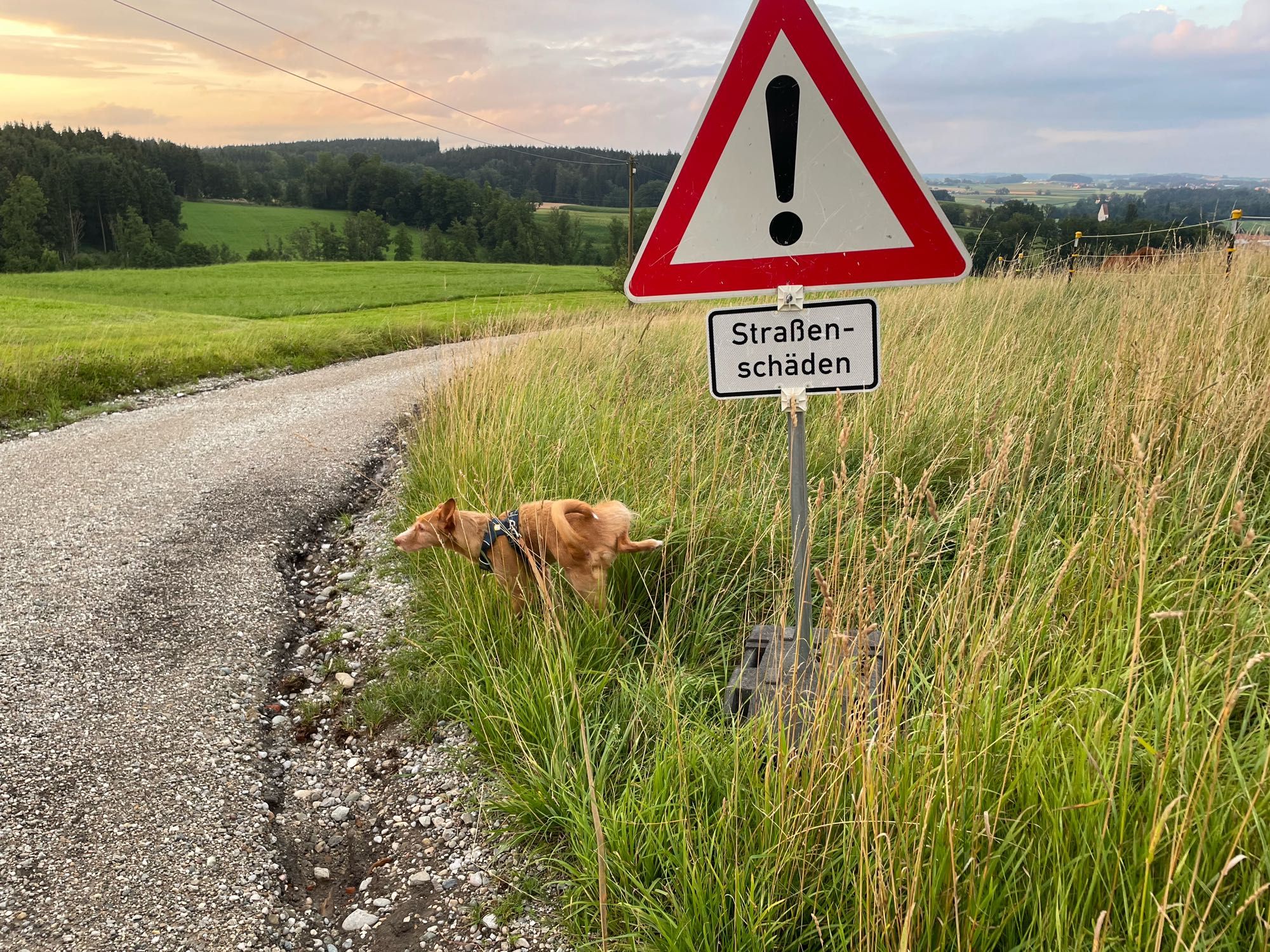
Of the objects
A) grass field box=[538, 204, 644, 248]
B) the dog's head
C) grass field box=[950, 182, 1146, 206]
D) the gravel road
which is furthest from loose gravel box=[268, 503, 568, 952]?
grass field box=[538, 204, 644, 248]

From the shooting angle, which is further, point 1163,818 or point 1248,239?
point 1248,239

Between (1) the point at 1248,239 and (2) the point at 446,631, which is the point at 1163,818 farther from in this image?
(1) the point at 1248,239

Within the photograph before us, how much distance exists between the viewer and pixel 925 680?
1934 millimetres

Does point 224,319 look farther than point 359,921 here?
Yes

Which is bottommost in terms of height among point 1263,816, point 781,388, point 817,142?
point 1263,816

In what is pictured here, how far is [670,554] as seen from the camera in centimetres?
338

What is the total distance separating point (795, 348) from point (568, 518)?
1.30 metres

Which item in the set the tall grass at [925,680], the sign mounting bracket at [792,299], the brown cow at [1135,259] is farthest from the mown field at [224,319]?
the brown cow at [1135,259]

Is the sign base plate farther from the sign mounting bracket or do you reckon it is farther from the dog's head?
the dog's head

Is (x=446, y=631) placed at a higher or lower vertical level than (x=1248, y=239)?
lower

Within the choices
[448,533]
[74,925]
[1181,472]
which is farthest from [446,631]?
[1181,472]

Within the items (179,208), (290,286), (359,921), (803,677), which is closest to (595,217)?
(179,208)

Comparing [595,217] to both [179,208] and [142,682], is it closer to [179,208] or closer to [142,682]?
[179,208]

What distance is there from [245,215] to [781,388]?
110770 millimetres
